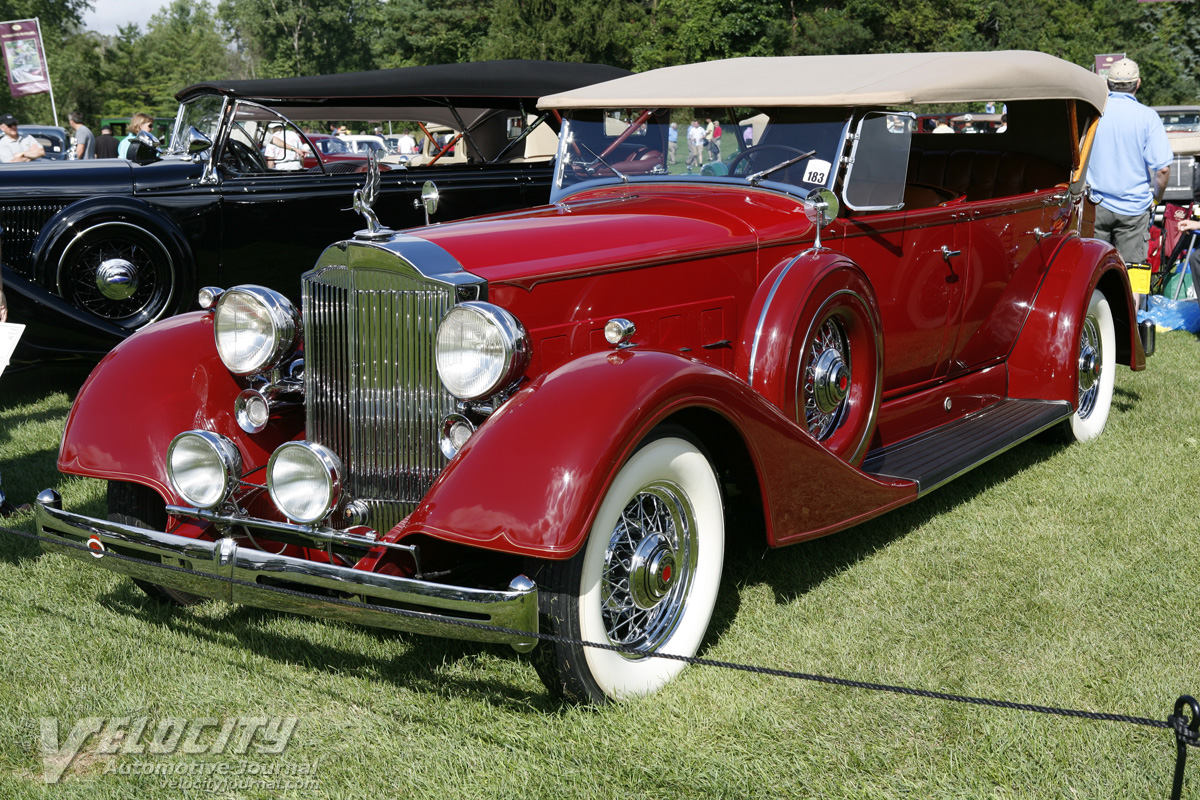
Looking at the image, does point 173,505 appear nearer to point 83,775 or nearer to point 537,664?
point 83,775

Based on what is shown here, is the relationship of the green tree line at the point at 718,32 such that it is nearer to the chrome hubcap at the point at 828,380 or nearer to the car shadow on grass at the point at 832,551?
the car shadow on grass at the point at 832,551

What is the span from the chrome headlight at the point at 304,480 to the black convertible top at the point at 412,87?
4.90 m

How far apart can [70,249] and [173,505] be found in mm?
4474

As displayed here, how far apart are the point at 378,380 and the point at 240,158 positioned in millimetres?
4992

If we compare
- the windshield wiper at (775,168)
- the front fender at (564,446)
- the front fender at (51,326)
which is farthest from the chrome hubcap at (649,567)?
the front fender at (51,326)

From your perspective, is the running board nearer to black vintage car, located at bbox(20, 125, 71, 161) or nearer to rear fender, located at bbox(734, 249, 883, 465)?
rear fender, located at bbox(734, 249, 883, 465)

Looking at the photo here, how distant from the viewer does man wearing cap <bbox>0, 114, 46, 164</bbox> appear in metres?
12.6

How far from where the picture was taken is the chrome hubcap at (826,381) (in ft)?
12.6

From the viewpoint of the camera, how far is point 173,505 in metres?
3.13

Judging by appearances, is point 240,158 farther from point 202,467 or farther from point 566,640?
point 566,640

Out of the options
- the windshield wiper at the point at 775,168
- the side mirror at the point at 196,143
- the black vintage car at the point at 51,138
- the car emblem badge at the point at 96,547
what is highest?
the side mirror at the point at 196,143

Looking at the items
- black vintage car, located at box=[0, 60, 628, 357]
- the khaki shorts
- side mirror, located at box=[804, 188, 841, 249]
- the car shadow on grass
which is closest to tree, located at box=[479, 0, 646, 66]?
black vintage car, located at box=[0, 60, 628, 357]

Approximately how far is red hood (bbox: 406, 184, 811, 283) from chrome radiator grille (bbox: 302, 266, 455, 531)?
0.24m

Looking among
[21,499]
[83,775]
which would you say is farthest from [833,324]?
[21,499]
